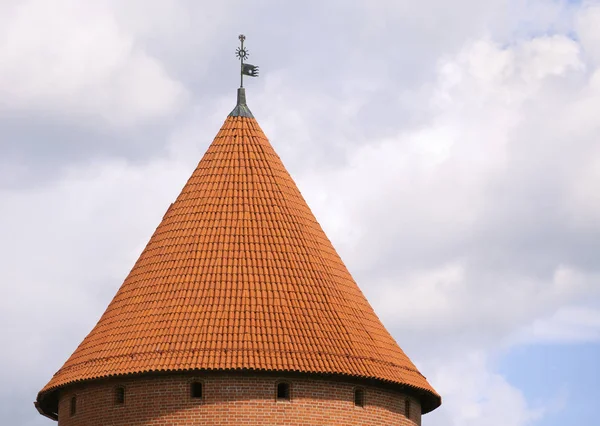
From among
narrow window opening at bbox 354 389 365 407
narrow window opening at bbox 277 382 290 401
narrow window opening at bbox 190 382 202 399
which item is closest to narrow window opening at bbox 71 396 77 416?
narrow window opening at bbox 190 382 202 399

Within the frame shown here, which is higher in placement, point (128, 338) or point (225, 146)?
point (225, 146)

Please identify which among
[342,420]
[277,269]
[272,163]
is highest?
[272,163]

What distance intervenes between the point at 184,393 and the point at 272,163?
20.1 ft

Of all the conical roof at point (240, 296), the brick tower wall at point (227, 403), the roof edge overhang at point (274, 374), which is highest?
the conical roof at point (240, 296)

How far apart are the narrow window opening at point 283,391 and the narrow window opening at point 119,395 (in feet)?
9.69

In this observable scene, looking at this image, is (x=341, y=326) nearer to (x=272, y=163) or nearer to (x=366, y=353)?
(x=366, y=353)

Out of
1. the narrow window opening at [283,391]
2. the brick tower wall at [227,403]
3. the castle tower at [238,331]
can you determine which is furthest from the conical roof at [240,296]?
the narrow window opening at [283,391]

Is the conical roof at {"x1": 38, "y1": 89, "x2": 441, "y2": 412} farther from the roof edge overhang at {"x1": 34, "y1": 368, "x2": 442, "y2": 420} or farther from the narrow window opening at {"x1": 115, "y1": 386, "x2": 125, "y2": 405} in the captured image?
the narrow window opening at {"x1": 115, "y1": 386, "x2": 125, "y2": 405}

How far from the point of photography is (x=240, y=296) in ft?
133

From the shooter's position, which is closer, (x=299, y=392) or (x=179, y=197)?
(x=299, y=392)

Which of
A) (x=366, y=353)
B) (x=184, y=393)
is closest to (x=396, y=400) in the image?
(x=366, y=353)

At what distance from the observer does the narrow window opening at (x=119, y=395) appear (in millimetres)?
39969

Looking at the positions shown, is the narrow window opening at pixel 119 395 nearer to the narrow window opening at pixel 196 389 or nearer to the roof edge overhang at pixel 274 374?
the roof edge overhang at pixel 274 374

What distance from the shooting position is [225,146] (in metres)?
43.4
